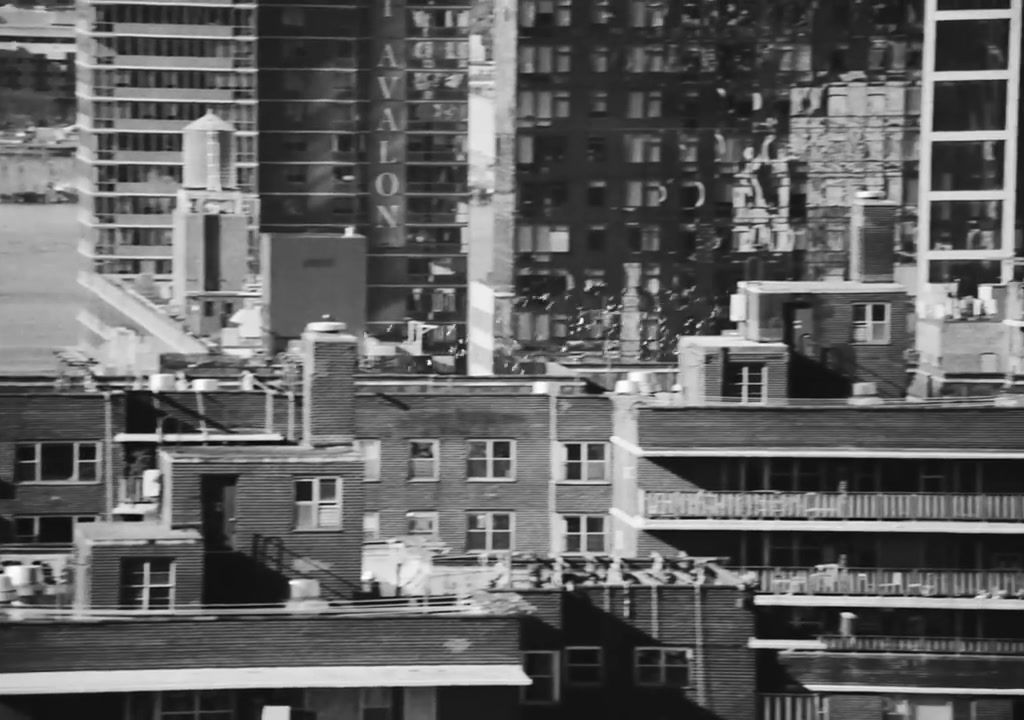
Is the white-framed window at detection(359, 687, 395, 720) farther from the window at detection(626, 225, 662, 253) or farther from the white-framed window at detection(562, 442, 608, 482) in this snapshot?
the window at detection(626, 225, 662, 253)

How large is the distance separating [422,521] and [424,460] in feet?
4.35

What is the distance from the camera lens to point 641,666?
55.4m

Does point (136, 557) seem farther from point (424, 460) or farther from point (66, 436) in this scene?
point (424, 460)

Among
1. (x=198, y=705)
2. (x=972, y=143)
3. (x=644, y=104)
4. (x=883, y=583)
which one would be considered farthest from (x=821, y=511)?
(x=972, y=143)

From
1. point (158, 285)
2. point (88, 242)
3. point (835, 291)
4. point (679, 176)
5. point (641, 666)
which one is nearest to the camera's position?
point (641, 666)

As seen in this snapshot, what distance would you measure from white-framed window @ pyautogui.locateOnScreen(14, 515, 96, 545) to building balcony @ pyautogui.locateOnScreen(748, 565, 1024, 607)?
13513 millimetres

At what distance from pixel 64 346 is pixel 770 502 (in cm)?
9714

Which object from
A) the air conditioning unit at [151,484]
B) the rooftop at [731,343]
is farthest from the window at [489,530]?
the air conditioning unit at [151,484]

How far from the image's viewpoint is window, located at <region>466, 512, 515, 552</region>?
73875 millimetres

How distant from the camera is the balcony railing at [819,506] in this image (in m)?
66.1

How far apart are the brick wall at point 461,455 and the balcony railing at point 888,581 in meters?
8.76

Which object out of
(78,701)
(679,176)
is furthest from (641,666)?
(679,176)

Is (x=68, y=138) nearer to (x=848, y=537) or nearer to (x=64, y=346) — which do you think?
(x=64, y=346)

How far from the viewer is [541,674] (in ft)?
180
